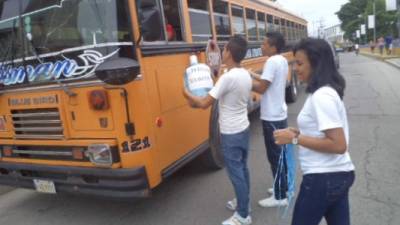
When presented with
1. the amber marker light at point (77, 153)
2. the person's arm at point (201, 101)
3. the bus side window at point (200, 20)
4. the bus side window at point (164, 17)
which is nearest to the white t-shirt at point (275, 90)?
the person's arm at point (201, 101)

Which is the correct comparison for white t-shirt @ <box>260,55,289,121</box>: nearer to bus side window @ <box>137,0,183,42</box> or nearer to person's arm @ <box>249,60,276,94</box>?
person's arm @ <box>249,60,276,94</box>

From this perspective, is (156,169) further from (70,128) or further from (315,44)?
(315,44)

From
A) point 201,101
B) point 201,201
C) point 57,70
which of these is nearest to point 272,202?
point 201,201

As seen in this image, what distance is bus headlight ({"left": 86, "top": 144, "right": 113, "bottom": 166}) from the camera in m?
3.53

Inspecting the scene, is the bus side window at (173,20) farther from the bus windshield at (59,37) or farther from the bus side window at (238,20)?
the bus side window at (238,20)

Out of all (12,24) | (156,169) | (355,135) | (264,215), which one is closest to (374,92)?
(355,135)

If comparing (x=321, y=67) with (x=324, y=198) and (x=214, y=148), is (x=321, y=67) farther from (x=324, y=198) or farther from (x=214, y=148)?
(x=214, y=148)

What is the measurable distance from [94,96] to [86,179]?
0.85 m

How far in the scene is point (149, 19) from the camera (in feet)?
12.1

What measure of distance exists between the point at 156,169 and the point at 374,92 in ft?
31.5

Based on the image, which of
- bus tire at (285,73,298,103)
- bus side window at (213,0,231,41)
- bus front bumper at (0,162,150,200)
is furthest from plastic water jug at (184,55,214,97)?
bus tire at (285,73,298,103)

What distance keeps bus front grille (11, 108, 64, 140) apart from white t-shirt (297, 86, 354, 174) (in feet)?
8.23

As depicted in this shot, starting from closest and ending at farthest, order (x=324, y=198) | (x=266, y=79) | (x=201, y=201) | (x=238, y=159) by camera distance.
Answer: (x=324, y=198) → (x=238, y=159) → (x=266, y=79) → (x=201, y=201)

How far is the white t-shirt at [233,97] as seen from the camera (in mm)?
3305
